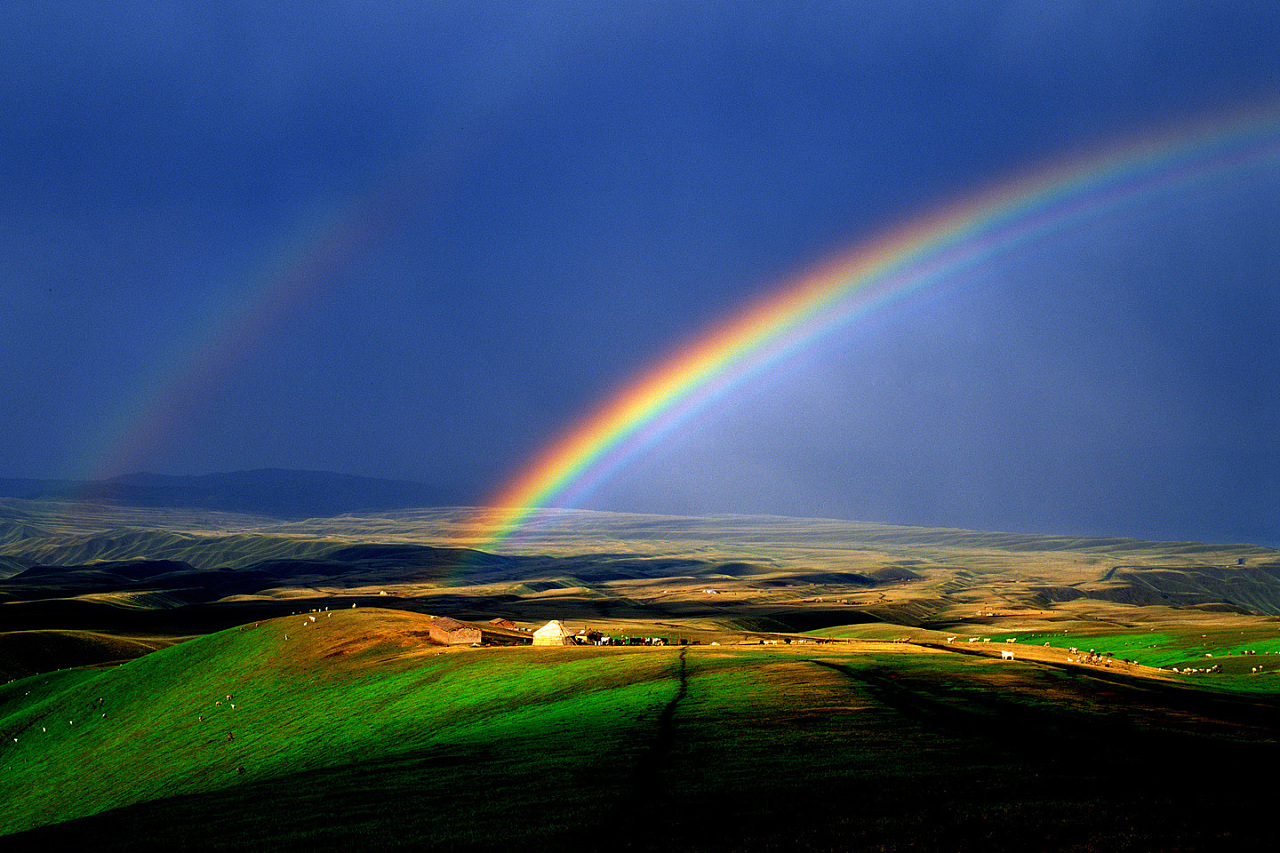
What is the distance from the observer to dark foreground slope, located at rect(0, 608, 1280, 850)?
108 ft

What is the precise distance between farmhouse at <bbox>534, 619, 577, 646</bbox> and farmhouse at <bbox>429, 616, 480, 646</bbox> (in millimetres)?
9034

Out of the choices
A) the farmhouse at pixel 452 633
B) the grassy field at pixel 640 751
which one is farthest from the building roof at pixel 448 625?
the grassy field at pixel 640 751

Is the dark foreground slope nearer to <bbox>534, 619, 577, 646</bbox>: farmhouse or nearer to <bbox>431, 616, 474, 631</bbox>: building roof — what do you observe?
<bbox>431, 616, 474, 631</bbox>: building roof

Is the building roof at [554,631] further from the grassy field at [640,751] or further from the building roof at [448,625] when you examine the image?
the grassy field at [640,751]

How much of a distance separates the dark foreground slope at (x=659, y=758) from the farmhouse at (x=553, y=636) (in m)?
15.4

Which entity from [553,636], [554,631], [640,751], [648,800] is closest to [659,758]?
[640,751]

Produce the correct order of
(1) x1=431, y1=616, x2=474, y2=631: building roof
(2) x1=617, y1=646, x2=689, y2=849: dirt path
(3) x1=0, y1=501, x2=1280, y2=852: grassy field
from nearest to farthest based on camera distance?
(2) x1=617, y1=646, x2=689, y2=849: dirt path
(3) x1=0, y1=501, x2=1280, y2=852: grassy field
(1) x1=431, y1=616, x2=474, y2=631: building roof

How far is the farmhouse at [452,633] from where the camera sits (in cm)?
10500

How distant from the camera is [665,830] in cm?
3303

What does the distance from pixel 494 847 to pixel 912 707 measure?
33835mm

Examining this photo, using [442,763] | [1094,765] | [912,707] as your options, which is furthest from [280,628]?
[1094,765]

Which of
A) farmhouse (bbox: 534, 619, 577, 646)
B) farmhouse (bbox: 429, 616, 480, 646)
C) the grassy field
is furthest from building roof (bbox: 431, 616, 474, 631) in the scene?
farmhouse (bbox: 534, 619, 577, 646)

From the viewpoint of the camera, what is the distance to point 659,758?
145 ft

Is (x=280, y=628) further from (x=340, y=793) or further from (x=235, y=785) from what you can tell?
(x=340, y=793)
